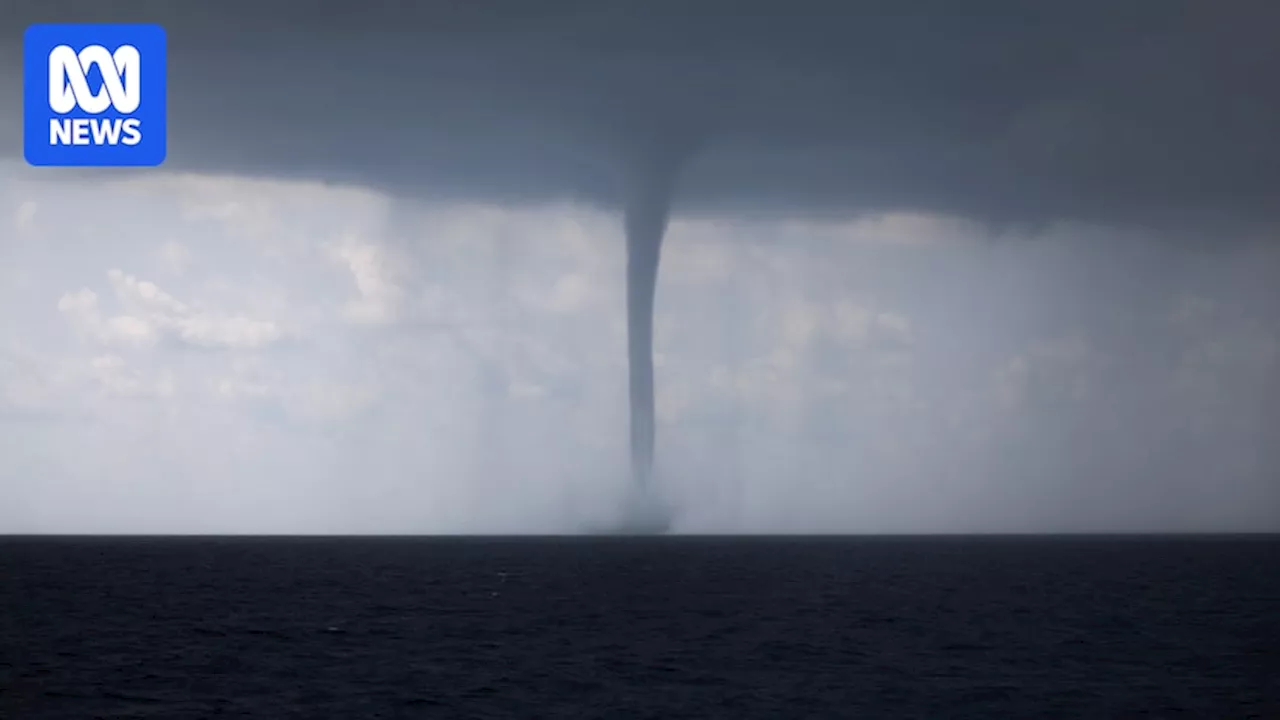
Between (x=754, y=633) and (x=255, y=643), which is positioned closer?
(x=255, y=643)

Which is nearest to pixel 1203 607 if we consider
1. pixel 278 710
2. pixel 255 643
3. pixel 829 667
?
pixel 829 667

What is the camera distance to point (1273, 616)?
89188mm

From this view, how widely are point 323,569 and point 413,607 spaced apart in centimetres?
7205

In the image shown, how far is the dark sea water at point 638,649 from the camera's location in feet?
159

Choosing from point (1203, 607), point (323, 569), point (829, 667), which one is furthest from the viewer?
point (323, 569)

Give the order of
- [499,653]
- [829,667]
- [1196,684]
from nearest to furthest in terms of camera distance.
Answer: [1196,684]
[829,667]
[499,653]

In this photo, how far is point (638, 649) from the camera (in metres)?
66.3

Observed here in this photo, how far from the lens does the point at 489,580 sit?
444 feet

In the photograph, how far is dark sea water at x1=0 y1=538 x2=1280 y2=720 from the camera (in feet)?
159

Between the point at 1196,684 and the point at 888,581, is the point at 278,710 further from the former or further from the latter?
the point at 888,581

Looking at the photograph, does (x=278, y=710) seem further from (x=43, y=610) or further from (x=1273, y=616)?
(x=1273, y=616)

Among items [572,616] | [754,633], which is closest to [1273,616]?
[754,633]

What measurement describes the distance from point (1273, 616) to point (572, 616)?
4364 cm

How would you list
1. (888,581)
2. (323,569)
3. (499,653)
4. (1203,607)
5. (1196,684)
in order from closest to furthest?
1. (1196,684)
2. (499,653)
3. (1203,607)
4. (888,581)
5. (323,569)
